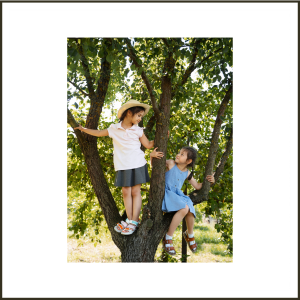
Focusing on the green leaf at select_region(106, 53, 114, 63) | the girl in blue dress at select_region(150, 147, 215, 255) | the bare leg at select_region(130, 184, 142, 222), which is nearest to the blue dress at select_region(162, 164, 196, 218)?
the girl in blue dress at select_region(150, 147, 215, 255)

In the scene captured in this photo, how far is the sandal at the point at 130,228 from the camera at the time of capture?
313 centimetres

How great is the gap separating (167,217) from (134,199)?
1.33 feet

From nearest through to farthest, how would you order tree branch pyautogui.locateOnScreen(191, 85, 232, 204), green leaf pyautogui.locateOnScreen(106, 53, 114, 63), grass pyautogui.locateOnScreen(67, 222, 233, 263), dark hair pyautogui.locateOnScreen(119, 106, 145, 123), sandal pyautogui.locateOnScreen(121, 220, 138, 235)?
green leaf pyautogui.locateOnScreen(106, 53, 114, 63) → sandal pyautogui.locateOnScreen(121, 220, 138, 235) → dark hair pyautogui.locateOnScreen(119, 106, 145, 123) → tree branch pyautogui.locateOnScreen(191, 85, 232, 204) → grass pyautogui.locateOnScreen(67, 222, 233, 263)

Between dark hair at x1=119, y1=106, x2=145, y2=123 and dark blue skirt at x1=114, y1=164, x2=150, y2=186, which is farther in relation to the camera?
dark hair at x1=119, y1=106, x2=145, y2=123

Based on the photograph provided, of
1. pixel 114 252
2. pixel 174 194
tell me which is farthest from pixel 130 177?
pixel 114 252

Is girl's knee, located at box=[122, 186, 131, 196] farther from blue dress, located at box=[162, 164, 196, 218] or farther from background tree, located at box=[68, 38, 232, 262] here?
blue dress, located at box=[162, 164, 196, 218]

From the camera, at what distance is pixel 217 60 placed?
3590mm

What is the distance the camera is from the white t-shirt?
3.25m

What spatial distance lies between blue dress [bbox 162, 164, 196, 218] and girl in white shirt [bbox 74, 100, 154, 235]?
281 mm

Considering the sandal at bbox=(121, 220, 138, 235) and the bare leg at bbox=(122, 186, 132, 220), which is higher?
the bare leg at bbox=(122, 186, 132, 220)

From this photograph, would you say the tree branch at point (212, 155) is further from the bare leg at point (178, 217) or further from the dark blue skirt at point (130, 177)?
the dark blue skirt at point (130, 177)
